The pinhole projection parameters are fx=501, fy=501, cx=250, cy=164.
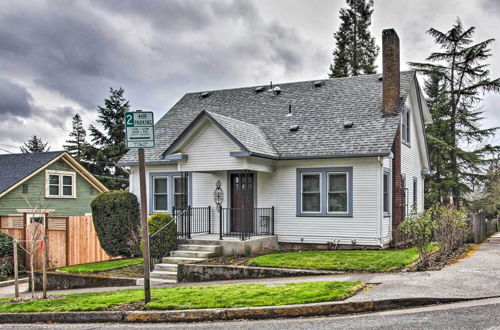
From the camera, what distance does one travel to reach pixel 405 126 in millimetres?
20625

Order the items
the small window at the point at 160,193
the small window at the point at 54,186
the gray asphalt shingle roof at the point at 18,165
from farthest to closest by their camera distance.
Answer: the small window at the point at 54,186, the gray asphalt shingle roof at the point at 18,165, the small window at the point at 160,193

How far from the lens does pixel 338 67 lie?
4441cm

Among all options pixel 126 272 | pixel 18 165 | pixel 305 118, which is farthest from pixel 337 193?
pixel 18 165

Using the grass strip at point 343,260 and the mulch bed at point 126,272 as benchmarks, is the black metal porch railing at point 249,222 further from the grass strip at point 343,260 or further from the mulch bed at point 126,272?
the mulch bed at point 126,272

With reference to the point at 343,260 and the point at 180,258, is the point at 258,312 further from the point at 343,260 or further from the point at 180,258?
the point at 180,258

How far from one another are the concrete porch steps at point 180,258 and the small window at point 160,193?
407 cm

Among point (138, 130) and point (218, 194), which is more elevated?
point (138, 130)

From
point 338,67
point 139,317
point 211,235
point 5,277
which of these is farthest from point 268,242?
point 338,67

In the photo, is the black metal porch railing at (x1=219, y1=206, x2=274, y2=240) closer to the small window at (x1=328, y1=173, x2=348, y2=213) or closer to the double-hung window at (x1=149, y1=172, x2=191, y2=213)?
the double-hung window at (x1=149, y1=172, x2=191, y2=213)

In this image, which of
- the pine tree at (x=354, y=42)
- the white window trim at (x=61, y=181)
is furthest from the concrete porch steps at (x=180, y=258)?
the pine tree at (x=354, y=42)

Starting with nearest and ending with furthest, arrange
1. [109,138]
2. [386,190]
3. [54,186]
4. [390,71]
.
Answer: [386,190] < [390,71] < [54,186] < [109,138]

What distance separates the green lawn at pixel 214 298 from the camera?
29.8ft

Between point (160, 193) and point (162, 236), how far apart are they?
4627mm

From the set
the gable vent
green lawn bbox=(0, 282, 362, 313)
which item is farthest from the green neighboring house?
green lawn bbox=(0, 282, 362, 313)
